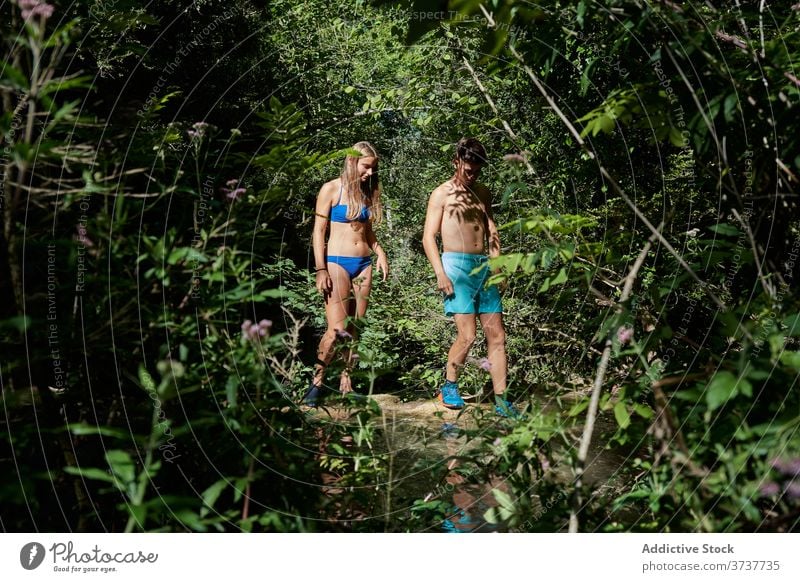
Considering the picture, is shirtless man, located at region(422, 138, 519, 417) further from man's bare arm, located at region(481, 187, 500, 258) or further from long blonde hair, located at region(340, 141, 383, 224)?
long blonde hair, located at region(340, 141, 383, 224)

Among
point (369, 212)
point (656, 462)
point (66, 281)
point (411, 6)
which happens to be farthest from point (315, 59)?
point (656, 462)

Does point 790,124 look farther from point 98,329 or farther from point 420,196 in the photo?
point 420,196

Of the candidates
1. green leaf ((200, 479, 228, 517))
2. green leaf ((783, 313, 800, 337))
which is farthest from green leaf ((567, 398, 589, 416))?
green leaf ((200, 479, 228, 517))

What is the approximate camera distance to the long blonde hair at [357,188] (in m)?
3.81

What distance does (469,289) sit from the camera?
430cm

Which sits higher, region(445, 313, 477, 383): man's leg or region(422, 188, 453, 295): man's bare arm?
region(422, 188, 453, 295): man's bare arm

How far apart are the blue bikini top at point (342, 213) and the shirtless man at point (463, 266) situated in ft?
1.47

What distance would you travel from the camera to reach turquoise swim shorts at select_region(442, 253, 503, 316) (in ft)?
14.0

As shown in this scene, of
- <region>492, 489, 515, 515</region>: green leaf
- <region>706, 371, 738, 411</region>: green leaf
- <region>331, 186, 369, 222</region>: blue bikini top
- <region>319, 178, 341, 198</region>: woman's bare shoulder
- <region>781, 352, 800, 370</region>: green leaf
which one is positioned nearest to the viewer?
<region>706, 371, 738, 411</region>: green leaf

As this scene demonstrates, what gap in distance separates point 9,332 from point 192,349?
0.46 metres

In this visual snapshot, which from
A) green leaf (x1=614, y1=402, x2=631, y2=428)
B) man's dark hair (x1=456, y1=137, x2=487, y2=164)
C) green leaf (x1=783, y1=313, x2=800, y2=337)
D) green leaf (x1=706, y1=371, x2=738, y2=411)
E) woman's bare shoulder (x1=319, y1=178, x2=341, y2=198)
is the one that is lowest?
green leaf (x1=614, y1=402, x2=631, y2=428)

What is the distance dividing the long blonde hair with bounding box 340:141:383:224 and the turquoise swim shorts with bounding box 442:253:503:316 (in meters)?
0.70

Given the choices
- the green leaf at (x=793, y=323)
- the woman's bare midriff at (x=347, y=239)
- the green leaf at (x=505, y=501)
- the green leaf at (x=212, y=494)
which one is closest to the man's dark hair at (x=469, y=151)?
the woman's bare midriff at (x=347, y=239)

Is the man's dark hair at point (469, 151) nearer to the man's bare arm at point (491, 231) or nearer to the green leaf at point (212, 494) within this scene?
the man's bare arm at point (491, 231)
